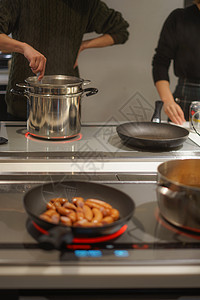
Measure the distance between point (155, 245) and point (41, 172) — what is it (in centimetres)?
54

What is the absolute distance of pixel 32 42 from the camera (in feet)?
7.47

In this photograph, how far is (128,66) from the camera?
3768 millimetres

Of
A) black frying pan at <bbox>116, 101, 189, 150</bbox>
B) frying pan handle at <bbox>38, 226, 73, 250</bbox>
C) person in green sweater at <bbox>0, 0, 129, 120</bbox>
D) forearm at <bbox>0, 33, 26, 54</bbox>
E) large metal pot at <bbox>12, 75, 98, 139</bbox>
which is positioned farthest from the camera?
person in green sweater at <bbox>0, 0, 129, 120</bbox>

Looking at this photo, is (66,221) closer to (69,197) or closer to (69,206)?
(69,206)

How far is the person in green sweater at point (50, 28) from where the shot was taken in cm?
220

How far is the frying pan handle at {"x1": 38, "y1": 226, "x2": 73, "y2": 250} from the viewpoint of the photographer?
0.74m

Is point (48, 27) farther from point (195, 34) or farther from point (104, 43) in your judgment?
point (195, 34)

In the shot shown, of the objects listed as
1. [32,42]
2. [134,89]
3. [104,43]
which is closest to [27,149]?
[32,42]

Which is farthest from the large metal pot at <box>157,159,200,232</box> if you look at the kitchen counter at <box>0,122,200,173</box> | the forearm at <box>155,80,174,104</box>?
the forearm at <box>155,80,174,104</box>

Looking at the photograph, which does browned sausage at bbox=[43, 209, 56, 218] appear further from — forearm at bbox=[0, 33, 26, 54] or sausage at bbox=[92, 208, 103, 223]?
forearm at bbox=[0, 33, 26, 54]

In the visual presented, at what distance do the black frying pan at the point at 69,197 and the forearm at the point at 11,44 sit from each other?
40.6 inches

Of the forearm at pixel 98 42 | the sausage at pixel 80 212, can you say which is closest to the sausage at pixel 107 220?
the sausage at pixel 80 212

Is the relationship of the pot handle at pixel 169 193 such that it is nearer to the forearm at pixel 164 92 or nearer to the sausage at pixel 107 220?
the sausage at pixel 107 220

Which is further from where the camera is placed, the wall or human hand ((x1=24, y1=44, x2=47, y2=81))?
the wall
